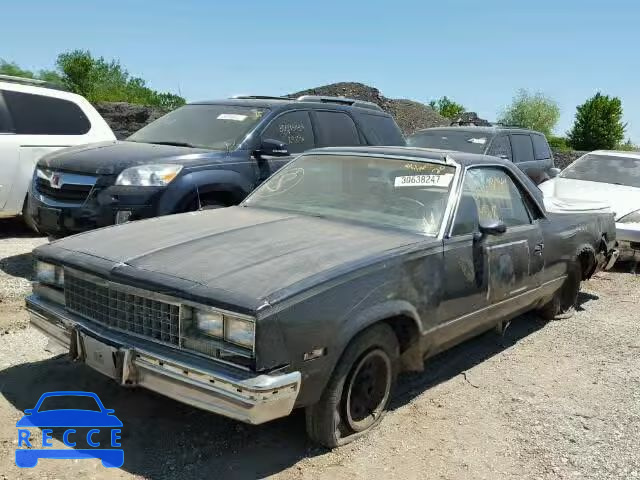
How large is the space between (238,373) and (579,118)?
172 feet

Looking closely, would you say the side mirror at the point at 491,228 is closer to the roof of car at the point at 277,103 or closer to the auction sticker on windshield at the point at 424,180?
the auction sticker on windshield at the point at 424,180

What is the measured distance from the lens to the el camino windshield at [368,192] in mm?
4246

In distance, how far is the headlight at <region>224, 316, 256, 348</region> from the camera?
114 inches

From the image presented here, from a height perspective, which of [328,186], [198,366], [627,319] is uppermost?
[328,186]

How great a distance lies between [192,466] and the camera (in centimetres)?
317

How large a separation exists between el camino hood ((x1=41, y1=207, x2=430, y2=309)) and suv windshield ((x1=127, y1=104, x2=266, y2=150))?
248cm

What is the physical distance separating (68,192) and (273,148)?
6.61 ft

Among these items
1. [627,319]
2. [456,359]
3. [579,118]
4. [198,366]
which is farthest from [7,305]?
[579,118]

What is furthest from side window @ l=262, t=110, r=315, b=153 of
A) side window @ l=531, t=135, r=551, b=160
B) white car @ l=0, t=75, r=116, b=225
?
side window @ l=531, t=135, r=551, b=160

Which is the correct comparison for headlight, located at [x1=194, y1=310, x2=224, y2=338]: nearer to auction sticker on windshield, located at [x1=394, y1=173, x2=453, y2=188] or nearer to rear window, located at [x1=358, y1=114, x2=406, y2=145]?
auction sticker on windshield, located at [x1=394, y1=173, x2=453, y2=188]

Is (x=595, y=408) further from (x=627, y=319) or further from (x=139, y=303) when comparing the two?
(x=139, y=303)

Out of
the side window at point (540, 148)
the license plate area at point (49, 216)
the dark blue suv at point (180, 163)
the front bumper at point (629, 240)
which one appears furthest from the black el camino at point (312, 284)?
the side window at point (540, 148)

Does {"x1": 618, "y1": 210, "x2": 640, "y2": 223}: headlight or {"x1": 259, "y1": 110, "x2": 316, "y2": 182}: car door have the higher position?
{"x1": 259, "y1": 110, "x2": 316, "y2": 182}: car door

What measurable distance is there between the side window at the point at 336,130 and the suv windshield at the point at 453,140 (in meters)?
3.18
